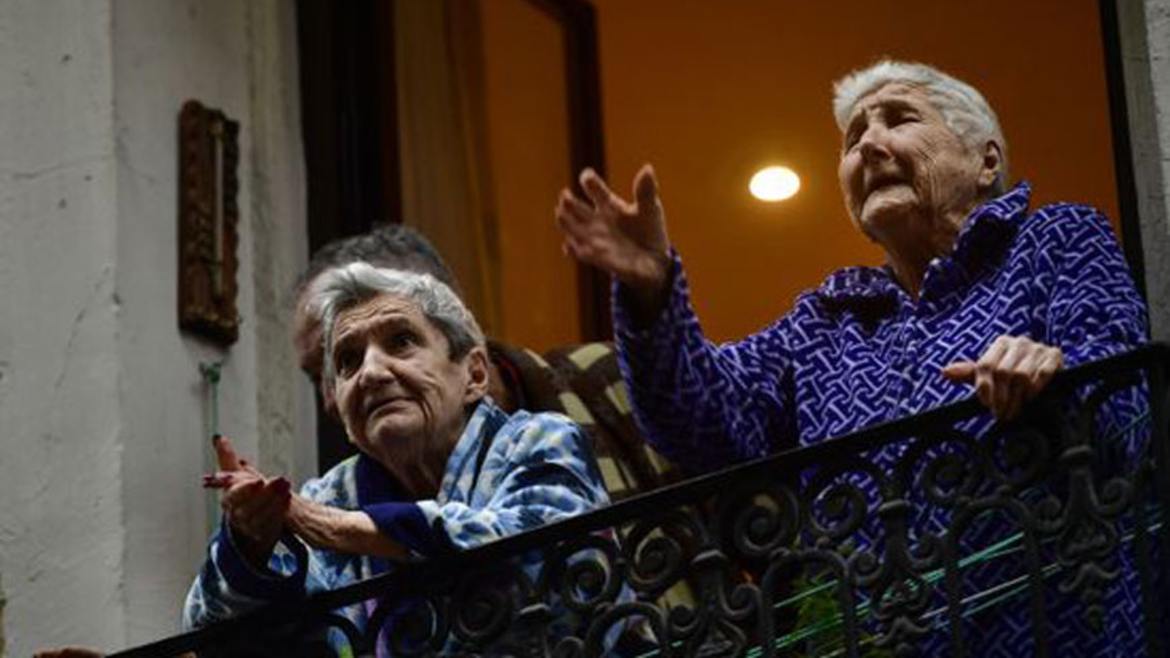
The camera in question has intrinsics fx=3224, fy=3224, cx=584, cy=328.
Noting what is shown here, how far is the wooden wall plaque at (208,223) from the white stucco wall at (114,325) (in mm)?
33

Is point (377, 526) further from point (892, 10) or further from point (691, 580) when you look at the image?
point (892, 10)

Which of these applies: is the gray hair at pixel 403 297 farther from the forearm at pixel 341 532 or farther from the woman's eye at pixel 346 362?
the forearm at pixel 341 532

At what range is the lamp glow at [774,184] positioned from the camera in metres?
10.9

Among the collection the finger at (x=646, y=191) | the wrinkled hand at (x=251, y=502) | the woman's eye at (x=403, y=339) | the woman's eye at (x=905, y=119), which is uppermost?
the woman's eye at (x=905, y=119)

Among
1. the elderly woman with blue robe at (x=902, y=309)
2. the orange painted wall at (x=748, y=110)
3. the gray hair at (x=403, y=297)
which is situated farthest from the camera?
the orange painted wall at (x=748, y=110)

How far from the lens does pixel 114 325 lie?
25.4 feet

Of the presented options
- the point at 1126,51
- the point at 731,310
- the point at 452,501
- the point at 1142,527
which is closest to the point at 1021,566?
the point at 1142,527

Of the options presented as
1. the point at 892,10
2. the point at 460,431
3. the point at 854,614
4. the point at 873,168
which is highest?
the point at 892,10

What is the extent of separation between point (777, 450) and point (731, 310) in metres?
4.55

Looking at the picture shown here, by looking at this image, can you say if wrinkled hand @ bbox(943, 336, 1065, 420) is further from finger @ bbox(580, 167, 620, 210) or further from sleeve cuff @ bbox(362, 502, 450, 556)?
sleeve cuff @ bbox(362, 502, 450, 556)

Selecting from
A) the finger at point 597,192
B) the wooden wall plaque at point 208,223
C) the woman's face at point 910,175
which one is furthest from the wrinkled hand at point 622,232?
the wooden wall plaque at point 208,223

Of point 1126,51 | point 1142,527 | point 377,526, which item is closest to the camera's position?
point 1142,527

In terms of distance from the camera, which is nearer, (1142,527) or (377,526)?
(1142,527)

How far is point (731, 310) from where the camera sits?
35.6 ft
